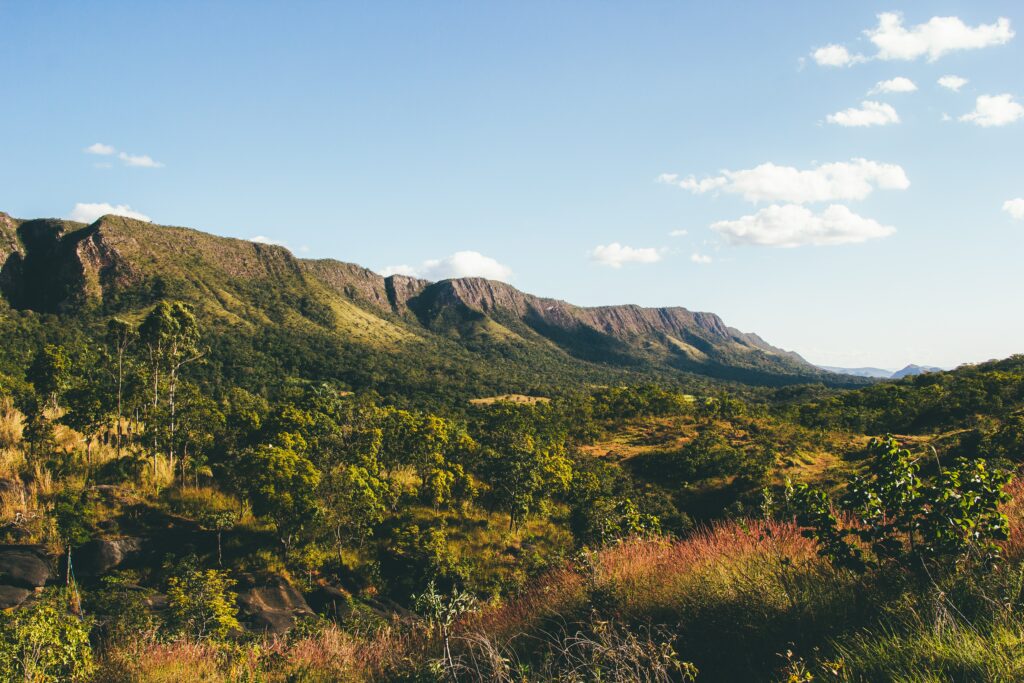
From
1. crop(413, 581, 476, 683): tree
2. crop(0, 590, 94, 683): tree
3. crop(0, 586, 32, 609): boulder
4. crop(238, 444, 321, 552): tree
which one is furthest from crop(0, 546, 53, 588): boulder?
crop(413, 581, 476, 683): tree

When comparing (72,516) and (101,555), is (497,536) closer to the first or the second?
(101,555)

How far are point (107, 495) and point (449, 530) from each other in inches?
692

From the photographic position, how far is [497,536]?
3109 centimetres

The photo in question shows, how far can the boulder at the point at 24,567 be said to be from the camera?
18.0 metres

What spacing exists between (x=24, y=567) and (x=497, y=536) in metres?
21.9

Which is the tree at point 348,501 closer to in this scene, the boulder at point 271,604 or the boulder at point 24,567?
the boulder at point 271,604

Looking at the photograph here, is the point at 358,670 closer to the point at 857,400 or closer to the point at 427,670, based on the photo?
the point at 427,670

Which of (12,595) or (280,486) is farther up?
(280,486)

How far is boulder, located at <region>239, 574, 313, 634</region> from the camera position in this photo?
20188 mm

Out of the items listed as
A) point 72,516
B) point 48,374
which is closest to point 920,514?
point 72,516

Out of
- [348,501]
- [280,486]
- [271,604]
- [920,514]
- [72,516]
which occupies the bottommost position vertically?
[271,604]

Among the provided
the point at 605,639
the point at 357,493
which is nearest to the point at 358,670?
the point at 605,639

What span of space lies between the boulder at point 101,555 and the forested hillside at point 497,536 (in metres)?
0.09

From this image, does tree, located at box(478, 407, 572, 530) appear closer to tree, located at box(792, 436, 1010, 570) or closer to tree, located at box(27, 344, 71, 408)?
tree, located at box(27, 344, 71, 408)
